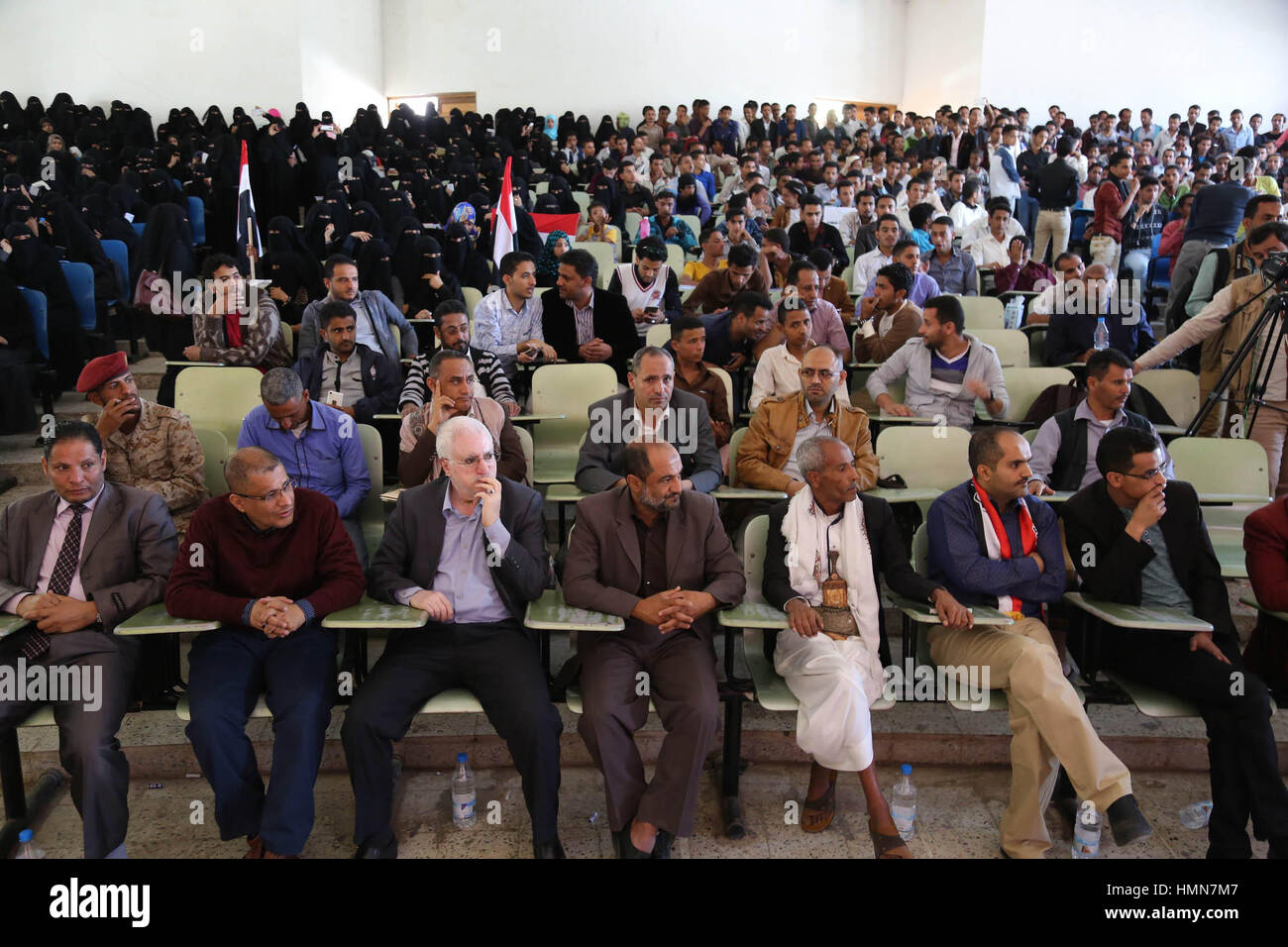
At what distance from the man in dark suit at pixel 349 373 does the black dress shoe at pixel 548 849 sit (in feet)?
7.93

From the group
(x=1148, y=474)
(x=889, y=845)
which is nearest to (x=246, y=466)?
(x=889, y=845)

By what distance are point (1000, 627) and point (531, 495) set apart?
1.56 meters

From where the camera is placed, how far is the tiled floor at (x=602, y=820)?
275 centimetres

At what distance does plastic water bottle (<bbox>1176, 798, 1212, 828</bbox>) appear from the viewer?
9.53 ft

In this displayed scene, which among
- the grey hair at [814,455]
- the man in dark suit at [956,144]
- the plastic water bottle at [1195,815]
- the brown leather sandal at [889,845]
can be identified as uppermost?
the man in dark suit at [956,144]

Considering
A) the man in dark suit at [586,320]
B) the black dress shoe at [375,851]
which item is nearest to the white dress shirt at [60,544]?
the black dress shoe at [375,851]

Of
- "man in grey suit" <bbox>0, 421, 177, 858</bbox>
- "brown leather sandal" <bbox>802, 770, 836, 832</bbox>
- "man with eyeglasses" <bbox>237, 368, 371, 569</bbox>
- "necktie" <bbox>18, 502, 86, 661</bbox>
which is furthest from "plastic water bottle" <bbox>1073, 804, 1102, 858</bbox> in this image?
"necktie" <bbox>18, 502, 86, 661</bbox>

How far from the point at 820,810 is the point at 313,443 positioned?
2.25 m

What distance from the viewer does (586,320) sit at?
5.09m

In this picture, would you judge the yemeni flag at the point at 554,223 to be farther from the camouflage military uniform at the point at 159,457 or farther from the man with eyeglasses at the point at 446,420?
the camouflage military uniform at the point at 159,457

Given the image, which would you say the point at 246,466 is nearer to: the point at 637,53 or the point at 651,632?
the point at 651,632

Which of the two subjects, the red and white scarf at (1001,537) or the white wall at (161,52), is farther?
the white wall at (161,52)

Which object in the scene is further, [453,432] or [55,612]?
[453,432]
